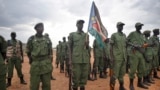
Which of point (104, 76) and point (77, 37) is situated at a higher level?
point (77, 37)

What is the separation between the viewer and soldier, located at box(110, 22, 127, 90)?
851 centimetres

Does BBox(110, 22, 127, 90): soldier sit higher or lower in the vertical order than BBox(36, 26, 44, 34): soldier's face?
lower

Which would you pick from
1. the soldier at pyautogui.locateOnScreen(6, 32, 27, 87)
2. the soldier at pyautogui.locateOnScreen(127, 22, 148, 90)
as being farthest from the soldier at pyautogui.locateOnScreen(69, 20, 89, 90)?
the soldier at pyautogui.locateOnScreen(6, 32, 27, 87)

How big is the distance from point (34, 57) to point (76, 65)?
139 cm

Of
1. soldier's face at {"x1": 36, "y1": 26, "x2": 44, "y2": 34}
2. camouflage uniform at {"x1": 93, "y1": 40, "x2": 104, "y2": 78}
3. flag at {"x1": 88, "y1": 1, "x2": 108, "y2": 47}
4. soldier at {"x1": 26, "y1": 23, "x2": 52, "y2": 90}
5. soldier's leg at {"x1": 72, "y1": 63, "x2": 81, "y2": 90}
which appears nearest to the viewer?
soldier at {"x1": 26, "y1": 23, "x2": 52, "y2": 90}

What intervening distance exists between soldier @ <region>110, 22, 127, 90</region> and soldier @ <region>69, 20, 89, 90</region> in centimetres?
125

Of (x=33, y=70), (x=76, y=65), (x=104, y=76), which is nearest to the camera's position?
(x=33, y=70)

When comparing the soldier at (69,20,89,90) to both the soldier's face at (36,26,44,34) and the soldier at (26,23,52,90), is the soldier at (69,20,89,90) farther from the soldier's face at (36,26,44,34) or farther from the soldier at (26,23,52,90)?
the soldier's face at (36,26,44,34)

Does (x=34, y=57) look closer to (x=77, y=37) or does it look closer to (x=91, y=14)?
(x=77, y=37)

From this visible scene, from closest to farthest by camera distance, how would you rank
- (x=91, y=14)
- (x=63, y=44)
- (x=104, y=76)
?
(x=91, y=14) → (x=104, y=76) → (x=63, y=44)

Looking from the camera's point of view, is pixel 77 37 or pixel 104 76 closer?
pixel 77 37

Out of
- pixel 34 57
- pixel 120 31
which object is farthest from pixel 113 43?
pixel 34 57

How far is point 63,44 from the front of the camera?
A: 16.5 metres

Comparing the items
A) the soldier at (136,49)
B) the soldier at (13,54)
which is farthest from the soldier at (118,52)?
the soldier at (13,54)
